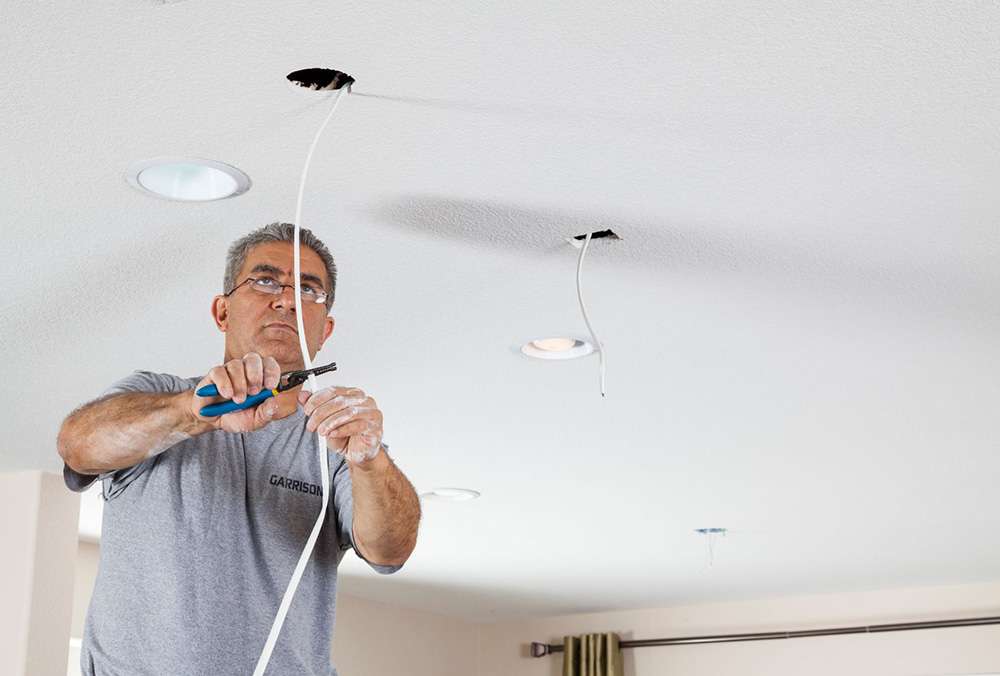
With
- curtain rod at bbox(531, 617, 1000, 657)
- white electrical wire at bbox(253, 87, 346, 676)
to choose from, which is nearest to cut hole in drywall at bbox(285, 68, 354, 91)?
white electrical wire at bbox(253, 87, 346, 676)

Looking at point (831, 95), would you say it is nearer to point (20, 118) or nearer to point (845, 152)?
point (845, 152)

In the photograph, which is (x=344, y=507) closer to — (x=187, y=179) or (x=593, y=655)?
(x=187, y=179)

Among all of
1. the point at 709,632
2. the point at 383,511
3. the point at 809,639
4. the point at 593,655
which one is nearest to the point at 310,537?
the point at 383,511

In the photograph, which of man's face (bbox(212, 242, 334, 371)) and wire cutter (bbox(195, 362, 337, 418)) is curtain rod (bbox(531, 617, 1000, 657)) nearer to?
man's face (bbox(212, 242, 334, 371))

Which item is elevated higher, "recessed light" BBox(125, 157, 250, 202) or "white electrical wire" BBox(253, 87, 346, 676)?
"recessed light" BBox(125, 157, 250, 202)

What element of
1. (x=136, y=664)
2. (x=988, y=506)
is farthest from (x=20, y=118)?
(x=988, y=506)

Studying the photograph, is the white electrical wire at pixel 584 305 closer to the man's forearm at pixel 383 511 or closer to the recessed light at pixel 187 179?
the recessed light at pixel 187 179

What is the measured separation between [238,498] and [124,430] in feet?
0.64

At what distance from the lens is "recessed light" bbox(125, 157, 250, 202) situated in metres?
2.07

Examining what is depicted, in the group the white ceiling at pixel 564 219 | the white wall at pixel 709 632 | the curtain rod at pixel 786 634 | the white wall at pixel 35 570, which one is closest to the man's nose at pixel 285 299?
the white ceiling at pixel 564 219

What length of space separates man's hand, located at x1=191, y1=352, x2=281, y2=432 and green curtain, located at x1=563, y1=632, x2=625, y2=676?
5537mm

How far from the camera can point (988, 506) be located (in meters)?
4.30

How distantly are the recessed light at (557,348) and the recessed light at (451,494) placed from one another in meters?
1.37

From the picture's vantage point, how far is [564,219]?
7.47 ft
